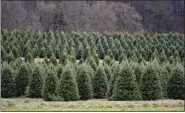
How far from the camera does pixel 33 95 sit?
29.4m

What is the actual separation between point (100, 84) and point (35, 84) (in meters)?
4.38

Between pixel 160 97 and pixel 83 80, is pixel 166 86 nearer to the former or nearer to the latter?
pixel 160 97

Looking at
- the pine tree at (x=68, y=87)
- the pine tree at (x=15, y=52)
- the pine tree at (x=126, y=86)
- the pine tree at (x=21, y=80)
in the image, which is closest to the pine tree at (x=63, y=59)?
the pine tree at (x=15, y=52)

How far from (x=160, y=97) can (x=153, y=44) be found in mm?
26122

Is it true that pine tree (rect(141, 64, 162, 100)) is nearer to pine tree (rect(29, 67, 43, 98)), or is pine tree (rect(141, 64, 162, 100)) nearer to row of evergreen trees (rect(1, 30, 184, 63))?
pine tree (rect(29, 67, 43, 98))

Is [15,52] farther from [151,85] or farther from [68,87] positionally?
[151,85]

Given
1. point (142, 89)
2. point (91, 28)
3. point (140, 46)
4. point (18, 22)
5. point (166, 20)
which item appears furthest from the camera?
point (166, 20)

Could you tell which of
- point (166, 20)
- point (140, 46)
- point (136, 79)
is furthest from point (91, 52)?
point (166, 20)

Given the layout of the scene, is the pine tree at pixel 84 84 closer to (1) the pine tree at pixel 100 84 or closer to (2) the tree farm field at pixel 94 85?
(2) the tree farm field at pixel 94 85

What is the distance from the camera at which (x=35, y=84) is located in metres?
29.5

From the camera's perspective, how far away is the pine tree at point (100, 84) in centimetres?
3023

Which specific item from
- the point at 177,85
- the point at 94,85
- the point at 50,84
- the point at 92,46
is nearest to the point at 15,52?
the point at 92,46

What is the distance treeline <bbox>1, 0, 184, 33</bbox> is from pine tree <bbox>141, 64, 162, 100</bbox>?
48.5 m

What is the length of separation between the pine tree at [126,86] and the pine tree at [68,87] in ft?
8.11
